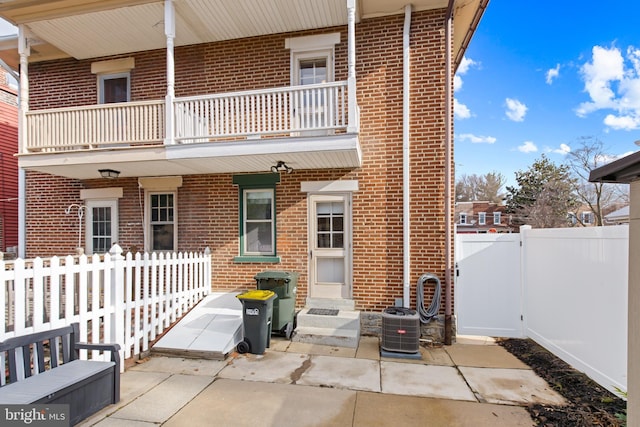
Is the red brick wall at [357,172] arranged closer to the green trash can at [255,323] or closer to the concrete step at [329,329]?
the concrete step at [329,329]

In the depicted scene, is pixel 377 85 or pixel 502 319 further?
pixel 377 85

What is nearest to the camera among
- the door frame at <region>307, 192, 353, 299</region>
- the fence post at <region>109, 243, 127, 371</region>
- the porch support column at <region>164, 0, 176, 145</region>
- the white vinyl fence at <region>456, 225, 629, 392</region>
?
the white vinyl fence at <region>456, 225, 629, 392</region>

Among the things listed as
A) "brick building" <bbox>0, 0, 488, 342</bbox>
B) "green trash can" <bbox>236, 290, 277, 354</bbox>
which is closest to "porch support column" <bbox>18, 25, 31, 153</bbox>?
"brick building" <bbox>0, 0, 488, 342</bbox>

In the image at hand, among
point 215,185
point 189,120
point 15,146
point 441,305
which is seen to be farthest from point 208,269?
point 15,146

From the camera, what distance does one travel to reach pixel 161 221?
762 cm

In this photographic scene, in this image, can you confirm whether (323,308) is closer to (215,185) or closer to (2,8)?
(215,185)

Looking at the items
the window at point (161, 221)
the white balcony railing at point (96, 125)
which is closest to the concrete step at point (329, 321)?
the window at point (161, 221)

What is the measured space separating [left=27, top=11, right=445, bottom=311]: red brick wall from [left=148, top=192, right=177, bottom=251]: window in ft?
0.87

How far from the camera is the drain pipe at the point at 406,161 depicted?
632cm

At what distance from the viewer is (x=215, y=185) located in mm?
7270

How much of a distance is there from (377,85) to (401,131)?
3.51ft

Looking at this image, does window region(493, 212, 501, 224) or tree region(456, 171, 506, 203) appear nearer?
window region(493, 212, 501, 224)

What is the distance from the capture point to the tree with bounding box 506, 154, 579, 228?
2798cm
